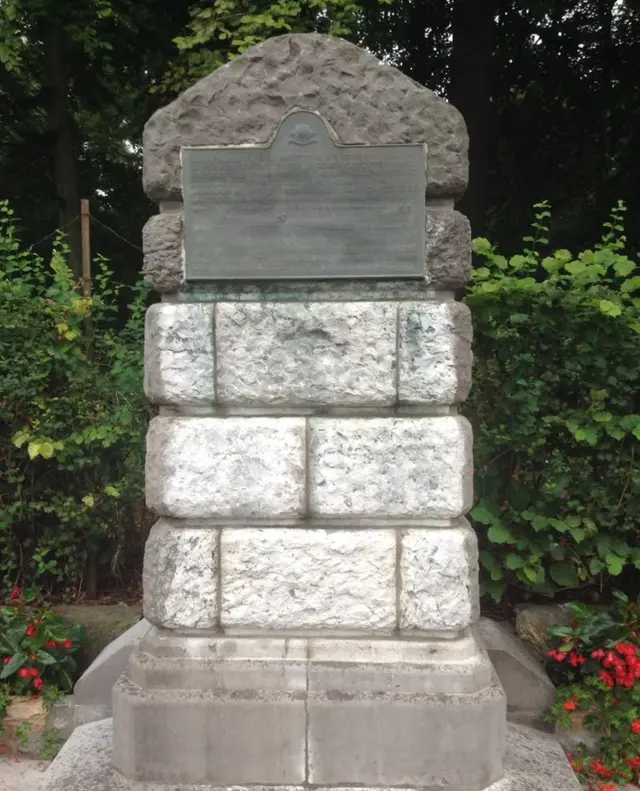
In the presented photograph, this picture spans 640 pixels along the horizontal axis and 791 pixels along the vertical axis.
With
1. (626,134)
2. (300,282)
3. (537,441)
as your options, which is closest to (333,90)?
(300,282)

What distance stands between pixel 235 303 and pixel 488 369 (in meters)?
1.48

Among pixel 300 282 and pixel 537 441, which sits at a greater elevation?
pixel 300 282

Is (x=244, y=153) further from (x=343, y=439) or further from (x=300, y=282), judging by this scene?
(x=343, y=439)

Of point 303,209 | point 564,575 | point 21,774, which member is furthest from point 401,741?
point 303,209

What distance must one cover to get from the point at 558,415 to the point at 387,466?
1.21 m

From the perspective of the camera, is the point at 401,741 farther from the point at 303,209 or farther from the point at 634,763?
the point at 303,209

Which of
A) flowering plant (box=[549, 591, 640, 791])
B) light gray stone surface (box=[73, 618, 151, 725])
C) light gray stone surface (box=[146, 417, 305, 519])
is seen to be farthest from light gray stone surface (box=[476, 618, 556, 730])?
light gray stone surface (box=[73, 618, 151, 725])

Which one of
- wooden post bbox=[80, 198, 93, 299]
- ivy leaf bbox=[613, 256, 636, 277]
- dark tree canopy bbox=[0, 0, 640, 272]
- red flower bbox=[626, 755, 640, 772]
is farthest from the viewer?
dark tree canopy bbox=[0, 0, 640, 272]

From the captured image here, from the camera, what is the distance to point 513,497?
12.1 feet

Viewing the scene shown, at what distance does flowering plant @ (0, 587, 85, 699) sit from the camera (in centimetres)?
356

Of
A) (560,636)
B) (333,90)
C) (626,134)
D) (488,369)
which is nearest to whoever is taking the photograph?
(333,90)

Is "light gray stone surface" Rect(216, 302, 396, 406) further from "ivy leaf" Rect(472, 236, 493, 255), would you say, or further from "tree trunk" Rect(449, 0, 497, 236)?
"tree trunk" Rect(449, 0, 497, 236)

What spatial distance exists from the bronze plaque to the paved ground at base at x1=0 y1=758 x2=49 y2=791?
2.28 m

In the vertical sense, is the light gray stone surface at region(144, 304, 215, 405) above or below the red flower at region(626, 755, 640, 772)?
above
